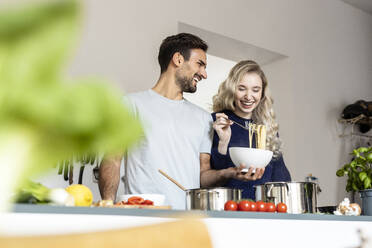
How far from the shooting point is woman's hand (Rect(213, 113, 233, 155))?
219 cm

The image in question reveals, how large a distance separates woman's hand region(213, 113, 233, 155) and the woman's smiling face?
0.79 ft

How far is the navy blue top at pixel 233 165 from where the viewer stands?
2309 millimetres

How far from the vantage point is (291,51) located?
4230mm

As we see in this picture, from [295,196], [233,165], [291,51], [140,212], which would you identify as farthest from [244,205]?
[291,51]

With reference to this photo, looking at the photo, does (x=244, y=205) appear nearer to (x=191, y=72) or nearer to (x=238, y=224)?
(x=238, y=224)

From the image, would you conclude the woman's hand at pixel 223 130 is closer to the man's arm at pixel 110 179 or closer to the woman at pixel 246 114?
the woman at pixel 246 114

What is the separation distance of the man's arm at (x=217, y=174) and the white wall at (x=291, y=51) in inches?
41.4

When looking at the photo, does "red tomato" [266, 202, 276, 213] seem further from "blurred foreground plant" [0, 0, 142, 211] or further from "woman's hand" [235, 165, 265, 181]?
"blurred foreground plant" [0, 0, 142, 211]

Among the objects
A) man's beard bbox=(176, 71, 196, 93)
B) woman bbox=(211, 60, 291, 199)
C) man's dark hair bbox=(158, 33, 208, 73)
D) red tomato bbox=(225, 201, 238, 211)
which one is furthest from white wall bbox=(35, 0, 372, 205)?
red tomato bbox=(225, 201, 238, 211)

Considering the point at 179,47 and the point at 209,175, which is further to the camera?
the point at 179,47

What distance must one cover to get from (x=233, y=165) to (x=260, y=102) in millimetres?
406

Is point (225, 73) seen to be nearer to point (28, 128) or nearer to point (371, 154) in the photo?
point (371, 154)

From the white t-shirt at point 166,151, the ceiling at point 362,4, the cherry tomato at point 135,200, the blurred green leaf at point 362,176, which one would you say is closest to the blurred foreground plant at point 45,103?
the cherry tomato at point 135,200

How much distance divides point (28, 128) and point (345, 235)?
1652mm
